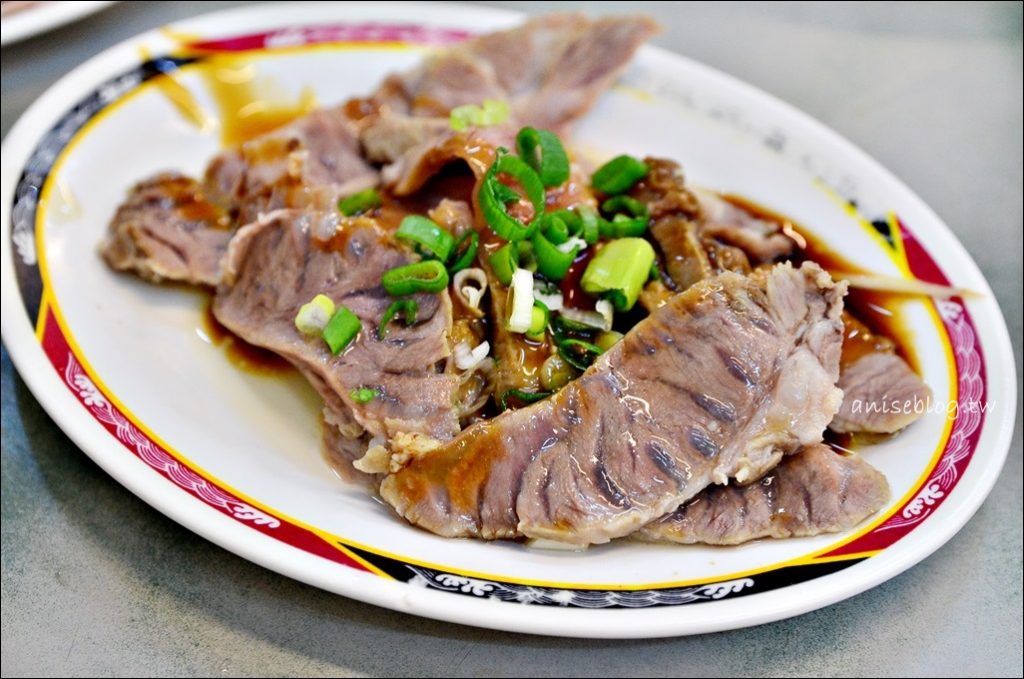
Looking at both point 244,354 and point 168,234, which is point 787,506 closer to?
point 244,354

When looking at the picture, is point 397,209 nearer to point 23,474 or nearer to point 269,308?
point 269,308

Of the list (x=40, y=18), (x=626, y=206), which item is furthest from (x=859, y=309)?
(x=40, y=18)

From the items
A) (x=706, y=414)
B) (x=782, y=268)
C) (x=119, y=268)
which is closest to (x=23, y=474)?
(x=119, y=268)

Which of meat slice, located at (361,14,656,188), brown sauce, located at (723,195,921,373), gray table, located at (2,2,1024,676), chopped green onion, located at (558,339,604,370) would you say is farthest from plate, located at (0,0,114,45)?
brown sauce, located at (723,195,921,373)

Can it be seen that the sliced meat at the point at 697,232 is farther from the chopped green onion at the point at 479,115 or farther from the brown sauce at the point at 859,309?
the chopped green onion at the point at 479,115

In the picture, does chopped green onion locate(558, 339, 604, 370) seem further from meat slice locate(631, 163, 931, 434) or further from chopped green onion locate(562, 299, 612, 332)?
meat slice locate(631, 163, 931, 434)

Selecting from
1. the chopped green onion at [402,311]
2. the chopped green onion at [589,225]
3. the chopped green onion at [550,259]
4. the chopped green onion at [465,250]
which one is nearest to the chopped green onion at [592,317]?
the chopped green onion at [550,259]
